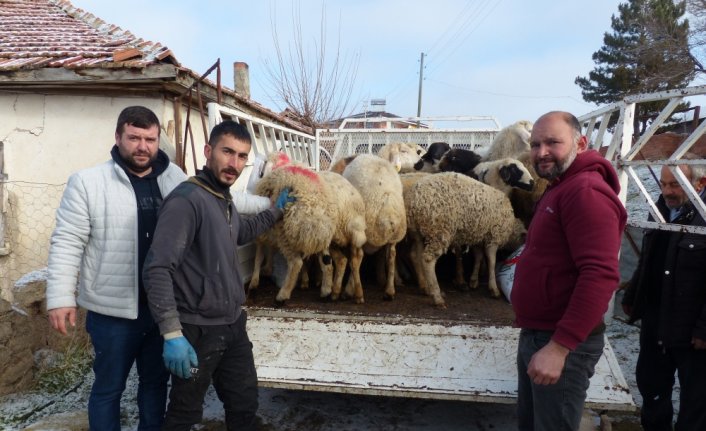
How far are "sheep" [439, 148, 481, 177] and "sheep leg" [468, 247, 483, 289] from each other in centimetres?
120

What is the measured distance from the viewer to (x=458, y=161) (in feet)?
18.6

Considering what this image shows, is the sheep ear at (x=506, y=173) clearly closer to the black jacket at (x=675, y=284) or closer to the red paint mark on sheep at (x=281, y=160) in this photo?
the black jacket at (x=675, y=284)

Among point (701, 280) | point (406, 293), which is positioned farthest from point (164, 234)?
point (701, 280)

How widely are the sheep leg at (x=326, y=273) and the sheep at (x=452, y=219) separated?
2.91ft

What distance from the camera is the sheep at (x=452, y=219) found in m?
4.21

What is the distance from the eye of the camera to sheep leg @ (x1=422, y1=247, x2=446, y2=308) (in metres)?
3.96

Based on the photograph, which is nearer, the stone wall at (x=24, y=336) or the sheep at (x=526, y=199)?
the stone wall at (x=24, y=336)

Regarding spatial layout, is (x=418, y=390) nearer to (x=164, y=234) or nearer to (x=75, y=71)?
(x=164, y=234)

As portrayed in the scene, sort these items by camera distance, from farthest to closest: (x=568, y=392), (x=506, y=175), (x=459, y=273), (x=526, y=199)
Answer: (x=526, y=199), (x=506, y=175), (x=459, y=273), (x=568, y=392)

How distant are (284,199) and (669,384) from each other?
10.2 ft

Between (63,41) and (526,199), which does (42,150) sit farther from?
(526,199)

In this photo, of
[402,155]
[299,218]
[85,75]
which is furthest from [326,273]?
[85,75]

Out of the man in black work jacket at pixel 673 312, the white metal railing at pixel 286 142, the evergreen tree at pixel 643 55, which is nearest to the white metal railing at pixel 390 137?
the white metal railing at pixel 286 142

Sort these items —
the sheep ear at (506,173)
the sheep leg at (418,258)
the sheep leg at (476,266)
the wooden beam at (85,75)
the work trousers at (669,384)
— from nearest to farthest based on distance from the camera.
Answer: the work trousers at (669,384), the sheep leg at (418,258), the sheep leg at (476,266), the sheep ear at (506,173), the wooden beam at (85,75)
